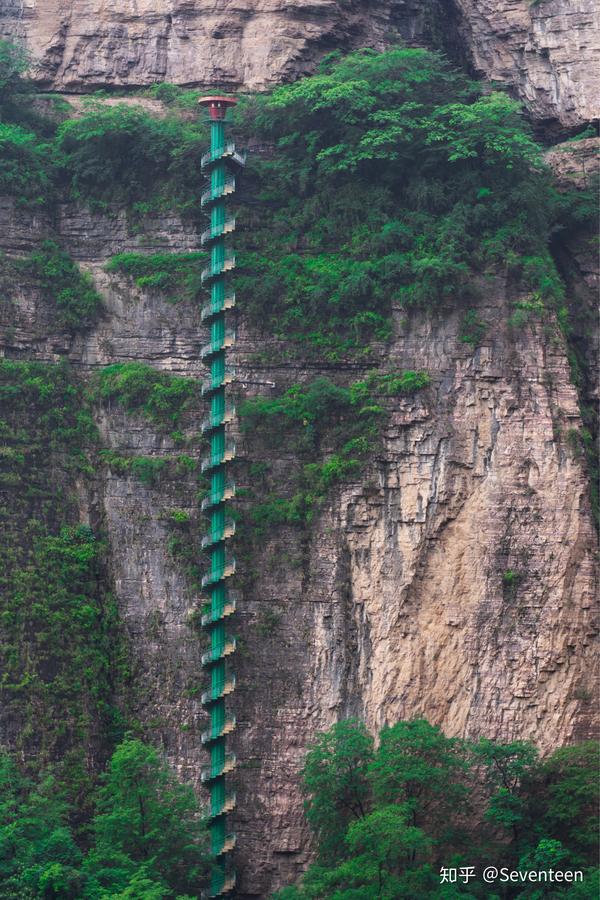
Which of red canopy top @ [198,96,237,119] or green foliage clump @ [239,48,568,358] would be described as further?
red canopy top @ [198,96,237,119]

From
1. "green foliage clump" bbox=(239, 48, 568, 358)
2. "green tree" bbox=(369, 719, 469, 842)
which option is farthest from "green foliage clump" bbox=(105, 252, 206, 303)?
"green tree" bbox=(369, 719, 469, 842)

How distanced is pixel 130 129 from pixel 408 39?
6.89m

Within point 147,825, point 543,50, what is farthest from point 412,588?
point 543,50

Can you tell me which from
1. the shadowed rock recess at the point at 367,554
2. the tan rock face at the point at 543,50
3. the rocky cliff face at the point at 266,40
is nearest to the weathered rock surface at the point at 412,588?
the shadowed rock recess at the point at 367,554

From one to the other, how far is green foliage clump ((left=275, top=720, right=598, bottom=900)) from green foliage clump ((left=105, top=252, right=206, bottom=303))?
9.41 meters

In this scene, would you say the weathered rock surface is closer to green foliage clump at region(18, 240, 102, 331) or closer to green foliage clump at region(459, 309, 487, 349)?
green foliage clump at region(459, 309, 487, 349)

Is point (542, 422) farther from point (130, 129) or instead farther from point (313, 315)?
point (130, 129)

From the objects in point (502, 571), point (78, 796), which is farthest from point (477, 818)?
point (78, 796)

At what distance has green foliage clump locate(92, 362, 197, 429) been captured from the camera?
1407 inches

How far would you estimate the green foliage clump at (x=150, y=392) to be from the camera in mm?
35750

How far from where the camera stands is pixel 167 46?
3850cm

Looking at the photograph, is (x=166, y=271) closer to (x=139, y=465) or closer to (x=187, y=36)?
(x=139, y=465)

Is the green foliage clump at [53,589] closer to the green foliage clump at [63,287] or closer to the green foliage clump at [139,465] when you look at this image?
the green foliage clump at [139,465]

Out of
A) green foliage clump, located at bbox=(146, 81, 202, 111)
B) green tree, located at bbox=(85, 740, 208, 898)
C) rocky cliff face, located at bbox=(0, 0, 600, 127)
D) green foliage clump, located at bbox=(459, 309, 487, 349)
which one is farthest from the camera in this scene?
rocky cliff face, located at bbox=(0, 0, 600, 127)
